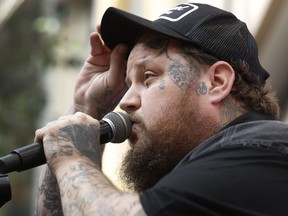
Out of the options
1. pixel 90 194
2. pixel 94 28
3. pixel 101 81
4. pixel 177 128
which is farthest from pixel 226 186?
pixel 94 28

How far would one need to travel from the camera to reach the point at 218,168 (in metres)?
2.37

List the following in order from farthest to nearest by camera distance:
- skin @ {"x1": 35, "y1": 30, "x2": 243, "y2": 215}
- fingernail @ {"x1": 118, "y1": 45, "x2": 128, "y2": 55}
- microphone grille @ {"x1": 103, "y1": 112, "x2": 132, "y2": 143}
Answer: fingernail @ {"x1": 118, "y1": 45, "x2": 128, "y2": 55}
microphone grille @ {"x1": 103, "y1": 112, "x2": 132, "y2": 143}
skin @ {"x1": 35, "y1": 30, "x2": 243, "y2": 215}

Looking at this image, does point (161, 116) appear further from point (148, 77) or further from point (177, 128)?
point (148, 77)

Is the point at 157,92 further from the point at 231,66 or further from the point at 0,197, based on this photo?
the point at 0,197

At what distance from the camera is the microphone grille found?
2795mm

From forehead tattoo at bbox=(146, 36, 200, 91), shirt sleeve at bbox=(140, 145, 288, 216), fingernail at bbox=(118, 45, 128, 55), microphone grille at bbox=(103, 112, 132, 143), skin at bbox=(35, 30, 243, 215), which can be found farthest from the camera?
fingernail at bbox=(118, 45, 128, 55)

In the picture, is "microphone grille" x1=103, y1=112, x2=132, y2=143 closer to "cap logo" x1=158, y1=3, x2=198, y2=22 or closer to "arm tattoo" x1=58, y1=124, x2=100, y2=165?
"arm tattoo" x1=58, y1=124, x2=100, y2=165

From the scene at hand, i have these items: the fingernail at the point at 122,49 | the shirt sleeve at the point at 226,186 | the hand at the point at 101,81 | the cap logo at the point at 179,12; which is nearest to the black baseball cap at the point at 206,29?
the cap logo at the point at 179,12

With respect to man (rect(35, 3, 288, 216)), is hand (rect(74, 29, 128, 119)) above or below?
below

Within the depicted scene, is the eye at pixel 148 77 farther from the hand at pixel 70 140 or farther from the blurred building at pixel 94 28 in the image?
the blurred building at pixel 94 28

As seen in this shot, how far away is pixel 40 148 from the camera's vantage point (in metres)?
2.62

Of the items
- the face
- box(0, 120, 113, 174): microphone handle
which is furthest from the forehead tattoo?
box(0, 120, 113, 174): microphone handle

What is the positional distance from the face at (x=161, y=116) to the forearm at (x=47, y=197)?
396 mm

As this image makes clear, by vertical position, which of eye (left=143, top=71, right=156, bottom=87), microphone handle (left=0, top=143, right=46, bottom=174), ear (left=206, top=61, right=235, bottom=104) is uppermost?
ear (left=206, top=61, right=235, bottom=104)
